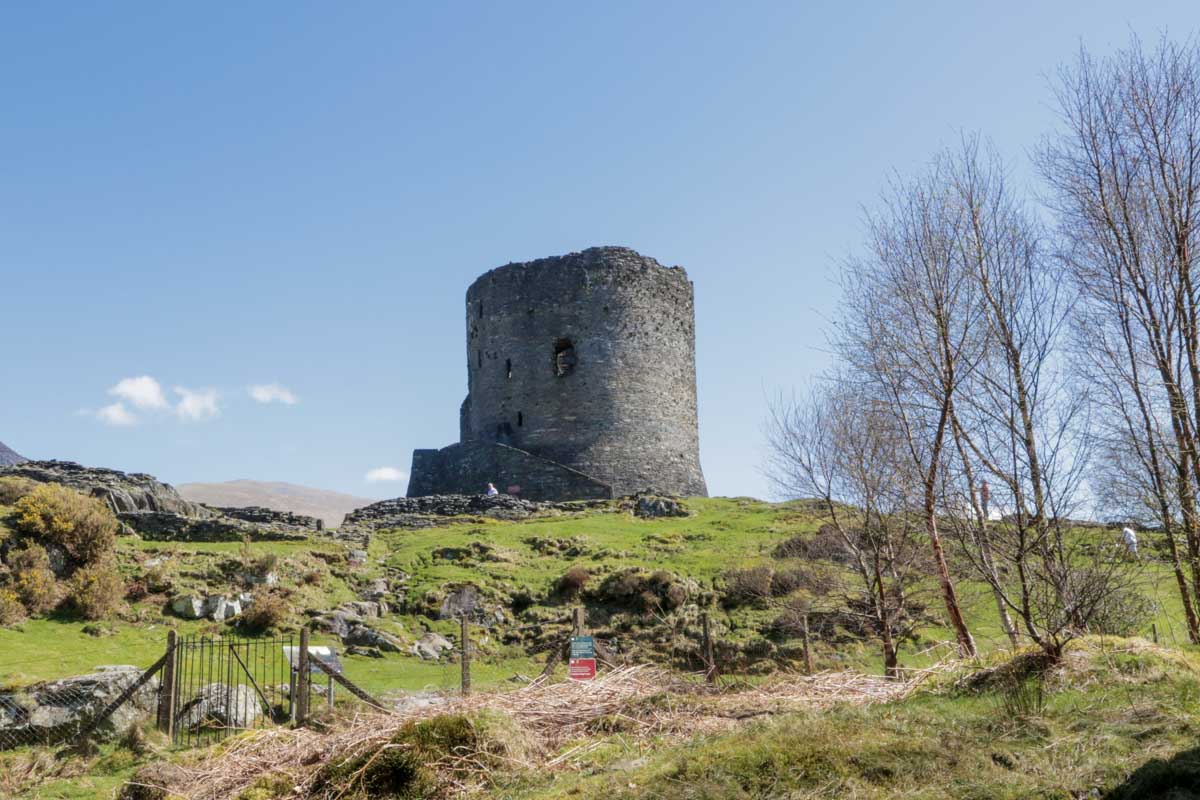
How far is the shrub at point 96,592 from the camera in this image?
1667 centimetres

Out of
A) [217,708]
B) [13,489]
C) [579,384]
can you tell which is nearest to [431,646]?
[217,708]

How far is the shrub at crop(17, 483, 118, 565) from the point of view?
1825 centimetres

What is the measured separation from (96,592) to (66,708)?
Result: 6238 mm

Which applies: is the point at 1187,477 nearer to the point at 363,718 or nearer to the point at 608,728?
the point at 608,728

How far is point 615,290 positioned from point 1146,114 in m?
30.2

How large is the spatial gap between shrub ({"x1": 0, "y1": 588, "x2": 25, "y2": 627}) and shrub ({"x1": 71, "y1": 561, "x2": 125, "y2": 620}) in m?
→ 0.88

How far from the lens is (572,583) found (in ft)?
72.2

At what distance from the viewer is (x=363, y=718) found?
7934 mm

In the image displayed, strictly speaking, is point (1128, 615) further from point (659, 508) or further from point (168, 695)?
point (659, 508)

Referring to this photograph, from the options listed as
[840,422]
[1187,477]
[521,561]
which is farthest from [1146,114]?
[521,561]

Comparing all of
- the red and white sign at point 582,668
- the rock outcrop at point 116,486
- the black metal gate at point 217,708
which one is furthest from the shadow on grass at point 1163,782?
the rock outcrop at point 116,486

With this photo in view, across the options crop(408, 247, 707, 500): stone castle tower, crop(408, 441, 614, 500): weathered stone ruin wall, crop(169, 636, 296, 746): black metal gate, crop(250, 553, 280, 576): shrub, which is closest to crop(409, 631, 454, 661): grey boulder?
crop(250, 553, 280, 576): shrub

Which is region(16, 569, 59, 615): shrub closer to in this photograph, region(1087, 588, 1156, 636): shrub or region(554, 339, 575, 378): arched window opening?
region(1087, 588, 1156, 636): shrub

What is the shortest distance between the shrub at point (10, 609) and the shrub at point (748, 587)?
45.1 ft
